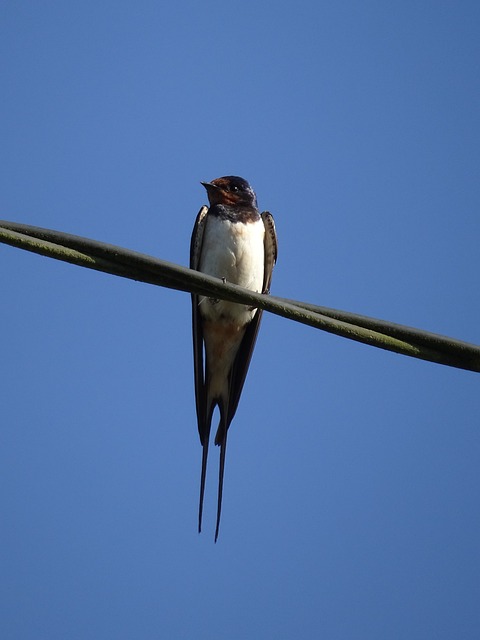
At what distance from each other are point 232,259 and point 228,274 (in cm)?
7

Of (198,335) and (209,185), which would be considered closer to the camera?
(198,335)

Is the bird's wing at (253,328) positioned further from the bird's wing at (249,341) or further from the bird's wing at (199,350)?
the bird's wing at (199,350)

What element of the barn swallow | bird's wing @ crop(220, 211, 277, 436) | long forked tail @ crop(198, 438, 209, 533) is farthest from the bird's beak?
long forked tail @ crop(198, 438, 209, 533)

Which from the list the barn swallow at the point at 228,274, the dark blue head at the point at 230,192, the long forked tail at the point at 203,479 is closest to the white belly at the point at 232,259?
the barn swallow at the point at 228,274

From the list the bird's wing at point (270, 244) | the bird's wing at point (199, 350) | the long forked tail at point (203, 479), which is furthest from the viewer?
the bird's wing at point (270, 244)

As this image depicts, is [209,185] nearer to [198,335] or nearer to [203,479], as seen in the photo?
[198,335]

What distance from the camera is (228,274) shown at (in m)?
4.32

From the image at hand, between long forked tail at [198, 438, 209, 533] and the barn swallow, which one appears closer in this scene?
long forked tail at [198, 438, 209, 533]

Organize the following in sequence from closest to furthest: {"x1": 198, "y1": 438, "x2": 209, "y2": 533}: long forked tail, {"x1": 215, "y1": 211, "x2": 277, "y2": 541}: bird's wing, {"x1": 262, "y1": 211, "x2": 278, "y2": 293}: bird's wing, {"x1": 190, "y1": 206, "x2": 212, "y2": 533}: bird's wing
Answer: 1. {"x1": 198, "y1": 438, "x2": 209, "y2": 533}: long forked tail
2. {"x1": 190, "y1": 206, "x2": 212, "y2": 533}: bird's wing
3. {"x1": 215, "y1": 211, "x2": 277, "y2": 541}: bird's wing
4. {"x1": 262, "y1": 211, "x2": 278, "y2": 293}: bird's wing

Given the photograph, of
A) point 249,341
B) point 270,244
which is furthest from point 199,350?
point 270,244

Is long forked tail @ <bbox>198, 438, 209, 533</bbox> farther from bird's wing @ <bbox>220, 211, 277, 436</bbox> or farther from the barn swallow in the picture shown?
bird's wing @ <bbox>220, 211, 277, 436</bbox>

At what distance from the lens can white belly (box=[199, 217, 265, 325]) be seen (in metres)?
4.31

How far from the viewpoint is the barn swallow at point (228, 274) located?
14.1 feet

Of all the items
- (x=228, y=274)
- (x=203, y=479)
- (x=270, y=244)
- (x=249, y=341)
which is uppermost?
(x=270, y=244)
